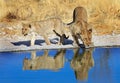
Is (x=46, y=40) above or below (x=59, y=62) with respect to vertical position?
above

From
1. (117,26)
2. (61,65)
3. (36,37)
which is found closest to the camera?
(61,65)

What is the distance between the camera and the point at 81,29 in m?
14.5

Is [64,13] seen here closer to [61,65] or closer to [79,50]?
[79,50]

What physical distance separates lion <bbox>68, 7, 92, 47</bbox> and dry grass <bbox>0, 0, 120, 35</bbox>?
3.38ft

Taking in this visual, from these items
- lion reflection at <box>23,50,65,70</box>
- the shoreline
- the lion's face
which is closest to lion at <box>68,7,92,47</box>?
the shoreline

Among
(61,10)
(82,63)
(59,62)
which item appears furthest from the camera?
(61,10)

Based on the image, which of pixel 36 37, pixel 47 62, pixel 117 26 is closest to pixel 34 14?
pixel 36 37

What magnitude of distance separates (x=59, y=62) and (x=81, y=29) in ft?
8.94

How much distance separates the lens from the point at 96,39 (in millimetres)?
14953

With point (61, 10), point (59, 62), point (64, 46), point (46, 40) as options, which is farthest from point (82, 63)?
point (61, 10)

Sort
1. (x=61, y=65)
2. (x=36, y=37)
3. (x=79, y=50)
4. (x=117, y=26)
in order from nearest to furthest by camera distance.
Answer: (x=61, y=65) < (x=79, y=50) < (x=36, y=37) < (x=117, y=26)

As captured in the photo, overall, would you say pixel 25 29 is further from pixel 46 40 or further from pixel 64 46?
pixel 64 46

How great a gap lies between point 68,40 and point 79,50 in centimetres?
106

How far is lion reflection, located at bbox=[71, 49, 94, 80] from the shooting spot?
1066 cm
